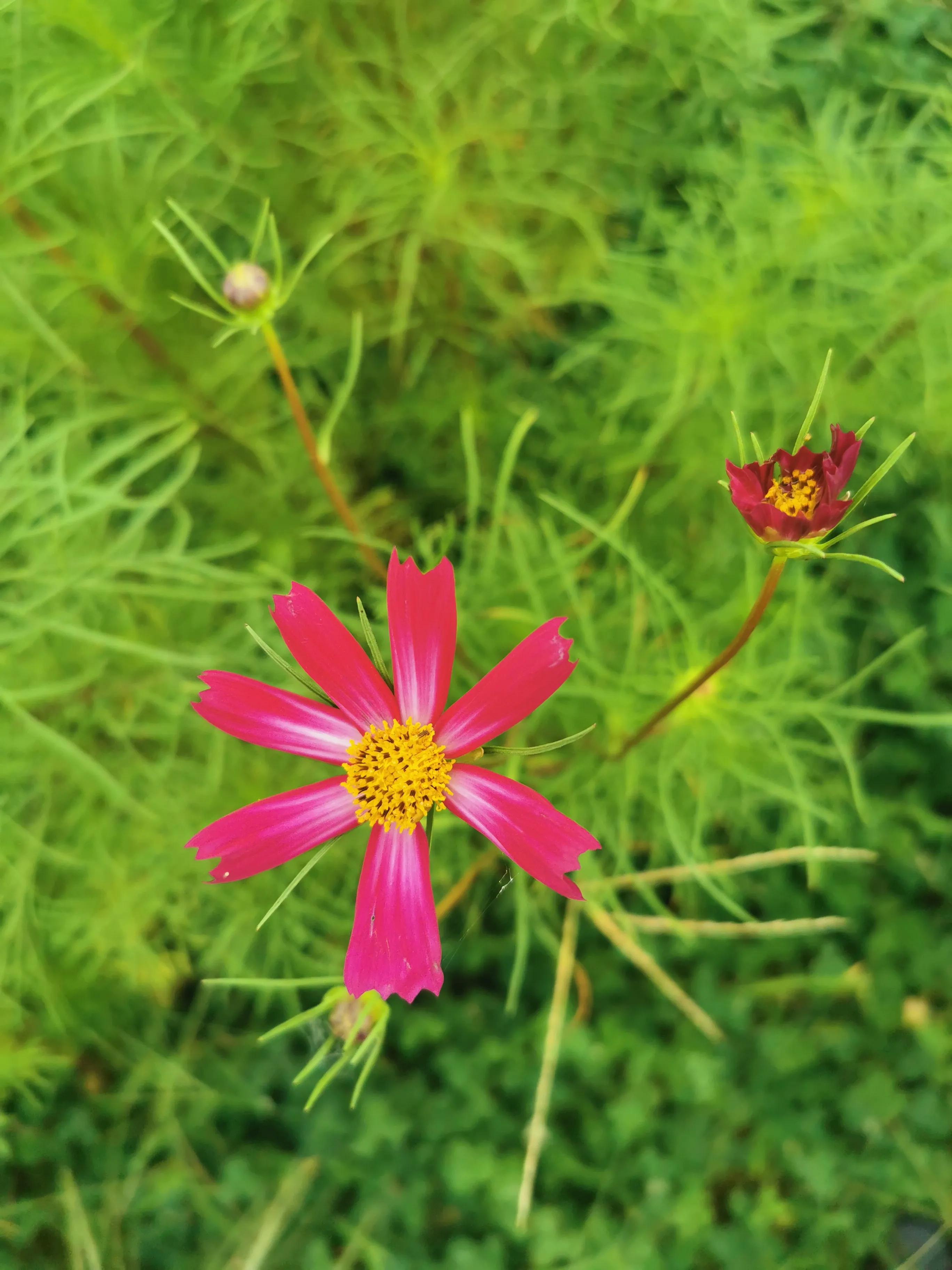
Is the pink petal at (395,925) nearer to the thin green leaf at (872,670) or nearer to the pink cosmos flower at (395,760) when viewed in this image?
the pink cosmos flower at (395,760)

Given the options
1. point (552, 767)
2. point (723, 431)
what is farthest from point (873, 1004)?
point (723, 431)

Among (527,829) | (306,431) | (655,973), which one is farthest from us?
(655,973)

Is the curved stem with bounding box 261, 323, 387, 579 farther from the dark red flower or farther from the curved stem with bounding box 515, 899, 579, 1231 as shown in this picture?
the curved stem with bounding box 515, 899, 579, 1231

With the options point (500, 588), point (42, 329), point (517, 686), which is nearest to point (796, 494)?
point (517, 686)

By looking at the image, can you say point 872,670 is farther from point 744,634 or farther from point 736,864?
point 744,634

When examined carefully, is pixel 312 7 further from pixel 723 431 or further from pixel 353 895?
pixel 353 895

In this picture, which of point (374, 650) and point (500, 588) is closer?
point (374, 650)
